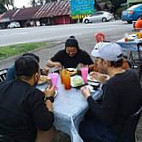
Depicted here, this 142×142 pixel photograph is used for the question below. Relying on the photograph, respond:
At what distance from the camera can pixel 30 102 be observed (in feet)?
8.60

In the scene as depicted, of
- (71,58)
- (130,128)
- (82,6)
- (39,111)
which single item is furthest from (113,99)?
(82,6)

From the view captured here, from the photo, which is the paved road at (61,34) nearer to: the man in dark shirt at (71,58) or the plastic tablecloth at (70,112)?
the man in dark shirt at (71,58)

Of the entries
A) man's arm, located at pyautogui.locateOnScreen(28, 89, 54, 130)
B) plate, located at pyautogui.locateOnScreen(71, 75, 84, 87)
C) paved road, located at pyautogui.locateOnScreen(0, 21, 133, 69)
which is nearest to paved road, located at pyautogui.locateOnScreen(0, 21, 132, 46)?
paved road, located at pyautogui.locateOnScreen(0, 21, 133, 69)

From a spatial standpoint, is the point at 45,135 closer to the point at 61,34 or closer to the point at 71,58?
the point at 71,58

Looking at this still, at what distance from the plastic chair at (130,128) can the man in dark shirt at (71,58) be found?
7.12 feet

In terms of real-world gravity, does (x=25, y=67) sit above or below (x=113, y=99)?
above

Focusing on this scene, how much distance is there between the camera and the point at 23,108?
2.64 metres

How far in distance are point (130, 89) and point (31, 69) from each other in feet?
2.78

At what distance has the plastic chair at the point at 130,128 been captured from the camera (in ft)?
9.14

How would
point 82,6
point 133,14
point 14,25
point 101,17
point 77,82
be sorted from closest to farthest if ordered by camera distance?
point 77,82, point 133,14, point 101,17, point 82,6, point 14,25

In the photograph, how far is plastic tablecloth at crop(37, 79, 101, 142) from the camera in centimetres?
277

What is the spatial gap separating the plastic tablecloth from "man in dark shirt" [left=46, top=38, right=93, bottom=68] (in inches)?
68.9

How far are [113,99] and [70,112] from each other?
1.26ft

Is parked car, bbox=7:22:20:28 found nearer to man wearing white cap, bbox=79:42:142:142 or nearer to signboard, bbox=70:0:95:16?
signboard, bbox=70:0:95:16
